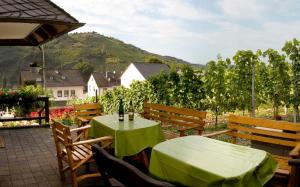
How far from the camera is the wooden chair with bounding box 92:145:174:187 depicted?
1.76 m

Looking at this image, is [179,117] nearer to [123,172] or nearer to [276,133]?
[276,133]

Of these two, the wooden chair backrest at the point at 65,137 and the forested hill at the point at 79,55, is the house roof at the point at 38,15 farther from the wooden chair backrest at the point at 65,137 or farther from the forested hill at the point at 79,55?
the forested hill at the point at 79,55

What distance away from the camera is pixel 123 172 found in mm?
1976

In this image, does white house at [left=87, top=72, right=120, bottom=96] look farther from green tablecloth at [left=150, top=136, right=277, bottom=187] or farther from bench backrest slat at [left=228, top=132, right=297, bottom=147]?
A: green tablecloth at [left=150, top=136, right=277, bottom=187]

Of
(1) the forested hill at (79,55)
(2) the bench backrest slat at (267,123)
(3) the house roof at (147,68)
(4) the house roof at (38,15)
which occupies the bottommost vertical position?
(2) the bench backrest slat at (267,123)

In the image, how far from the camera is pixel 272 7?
8.62m

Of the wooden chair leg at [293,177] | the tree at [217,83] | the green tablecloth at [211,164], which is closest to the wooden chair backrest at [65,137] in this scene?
the green tablecloth at [211,164]

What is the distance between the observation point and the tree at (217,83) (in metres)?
8.98

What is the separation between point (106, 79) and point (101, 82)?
2.10m

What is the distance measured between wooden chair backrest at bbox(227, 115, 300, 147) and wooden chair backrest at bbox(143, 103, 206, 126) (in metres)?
0.52

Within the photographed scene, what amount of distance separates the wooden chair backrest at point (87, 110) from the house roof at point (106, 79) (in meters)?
53.0

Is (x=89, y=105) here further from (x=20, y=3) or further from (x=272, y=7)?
(x=272, y=7)

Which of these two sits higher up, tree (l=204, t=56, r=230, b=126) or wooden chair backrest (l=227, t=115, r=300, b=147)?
tree (l=204, t=56, r=230, b=126)

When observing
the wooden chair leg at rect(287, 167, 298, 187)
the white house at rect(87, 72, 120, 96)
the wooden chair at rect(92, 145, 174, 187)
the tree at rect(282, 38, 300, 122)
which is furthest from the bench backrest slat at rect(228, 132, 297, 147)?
the white house at rect(87, 72, 120, 96)
